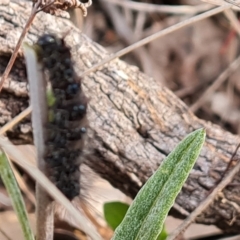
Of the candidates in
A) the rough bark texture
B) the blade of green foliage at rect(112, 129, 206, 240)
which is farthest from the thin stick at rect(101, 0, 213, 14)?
the blade of green foliage at rect(112, 129, 206, 240)

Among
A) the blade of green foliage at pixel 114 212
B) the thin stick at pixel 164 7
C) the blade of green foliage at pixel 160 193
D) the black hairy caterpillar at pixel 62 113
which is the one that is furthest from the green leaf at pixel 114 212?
the thin stick at pixel 164 7

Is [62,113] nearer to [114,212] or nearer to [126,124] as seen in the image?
[126,124]

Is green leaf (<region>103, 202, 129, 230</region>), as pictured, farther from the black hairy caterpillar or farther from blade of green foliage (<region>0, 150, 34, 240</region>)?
blade of green foliage (<region>0, 150, 34, 240</region>)

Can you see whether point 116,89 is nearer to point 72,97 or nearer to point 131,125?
point 131,125

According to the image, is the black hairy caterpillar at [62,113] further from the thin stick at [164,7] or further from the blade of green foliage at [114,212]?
the thin stick at [164,7]

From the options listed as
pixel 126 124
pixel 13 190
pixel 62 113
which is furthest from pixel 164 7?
pixel 13 190

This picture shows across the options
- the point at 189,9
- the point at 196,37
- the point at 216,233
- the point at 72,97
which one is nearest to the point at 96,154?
the point at 72,97
